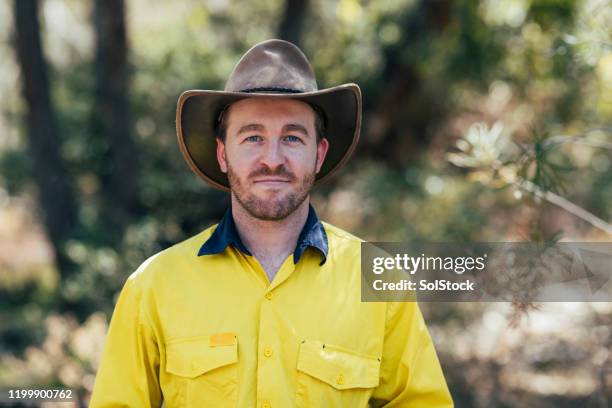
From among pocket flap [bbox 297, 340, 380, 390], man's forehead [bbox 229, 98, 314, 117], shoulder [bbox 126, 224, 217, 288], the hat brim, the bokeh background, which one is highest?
the bokeh background

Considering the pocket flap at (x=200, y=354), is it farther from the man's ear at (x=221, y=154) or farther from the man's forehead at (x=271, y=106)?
the man's forehead at (x=271, y=106)

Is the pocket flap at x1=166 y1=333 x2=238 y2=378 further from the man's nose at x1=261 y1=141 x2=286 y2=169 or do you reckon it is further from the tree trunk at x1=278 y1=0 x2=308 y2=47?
the tree trunk at x1=278 y1=0 x2=308 y2=47

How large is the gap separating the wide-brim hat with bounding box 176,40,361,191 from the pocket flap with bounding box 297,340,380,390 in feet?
2.80

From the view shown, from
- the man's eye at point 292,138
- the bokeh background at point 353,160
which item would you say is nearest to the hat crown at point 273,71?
the man's eye at point 292,138

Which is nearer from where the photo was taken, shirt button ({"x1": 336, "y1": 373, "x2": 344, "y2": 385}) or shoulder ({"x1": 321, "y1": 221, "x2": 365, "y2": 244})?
shirt button ({"x1": 336, "y1": 373, "x2": 344, "y2": 385})

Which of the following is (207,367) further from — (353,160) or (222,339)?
(353,160)

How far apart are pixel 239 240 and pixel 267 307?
30 centimetres

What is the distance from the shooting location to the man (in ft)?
9.25

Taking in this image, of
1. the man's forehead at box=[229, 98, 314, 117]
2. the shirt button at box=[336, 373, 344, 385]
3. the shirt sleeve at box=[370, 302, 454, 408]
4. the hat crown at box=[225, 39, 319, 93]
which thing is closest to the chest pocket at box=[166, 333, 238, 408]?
the shirt button at box=[336, 373, 344, 385]

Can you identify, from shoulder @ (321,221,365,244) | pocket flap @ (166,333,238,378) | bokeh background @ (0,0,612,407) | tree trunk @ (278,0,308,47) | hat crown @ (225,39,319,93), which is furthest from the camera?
tree trunk @ (278,0,308,47)

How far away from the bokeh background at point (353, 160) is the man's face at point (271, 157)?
3.40 m

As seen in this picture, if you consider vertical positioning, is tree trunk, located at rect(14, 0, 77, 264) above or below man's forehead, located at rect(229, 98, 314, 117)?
above

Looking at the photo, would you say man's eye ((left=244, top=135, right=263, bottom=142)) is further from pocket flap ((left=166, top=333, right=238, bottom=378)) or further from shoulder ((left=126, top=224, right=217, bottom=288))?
pocket flap ((left=166, top=333, right=238, bottom=378))

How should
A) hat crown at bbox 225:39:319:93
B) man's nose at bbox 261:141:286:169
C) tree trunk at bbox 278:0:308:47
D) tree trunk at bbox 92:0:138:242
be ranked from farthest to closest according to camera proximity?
tree trunk at bbox 278:0:308:47
tree trunk at bbox 92:0:138:242
hat crown at bbox 225:39:319:93
man's nose at bbox 261:141:286:169
